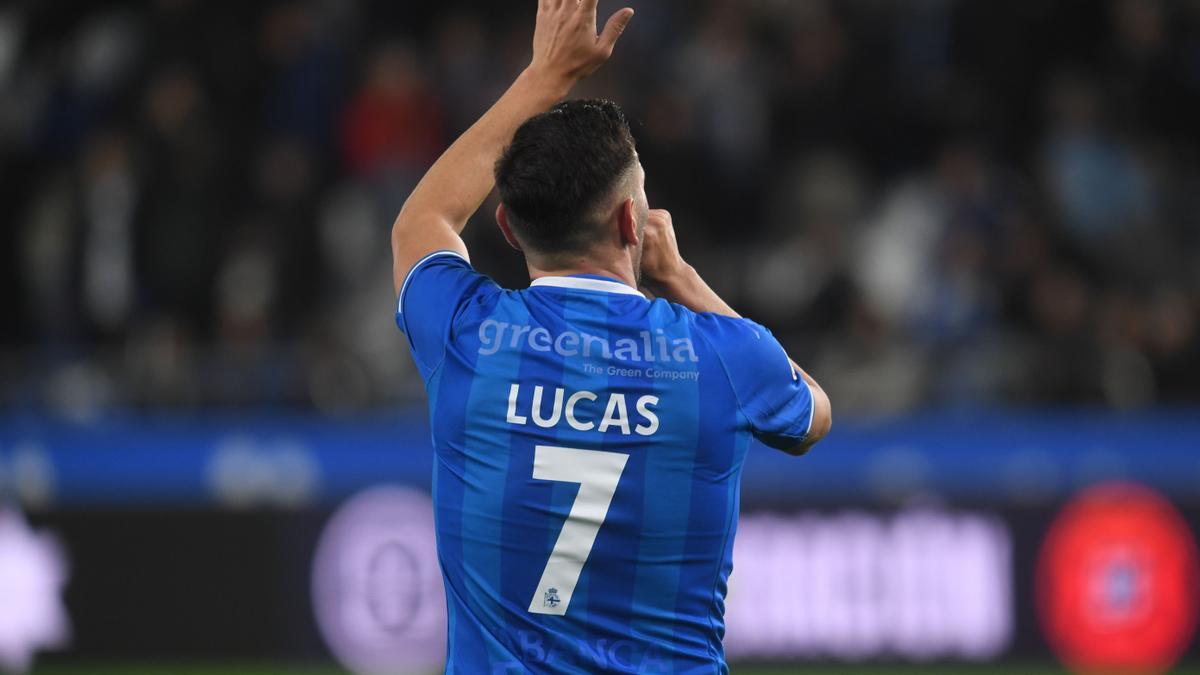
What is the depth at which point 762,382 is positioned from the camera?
3.36 meters

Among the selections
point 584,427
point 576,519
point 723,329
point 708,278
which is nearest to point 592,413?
point 584,427

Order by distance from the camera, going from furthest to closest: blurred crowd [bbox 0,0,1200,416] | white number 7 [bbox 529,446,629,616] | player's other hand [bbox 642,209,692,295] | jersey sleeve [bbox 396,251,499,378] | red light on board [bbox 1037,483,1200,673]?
blurred crowd [bbox 0,0,1200,416] → red light on board [bbox 1037,483,1200,673] → player's other hand [bbox 642,209,692,295] → jersey sleeve [bbox 396,251,499,378] → white number 7 [bbox 529,446,629,616]

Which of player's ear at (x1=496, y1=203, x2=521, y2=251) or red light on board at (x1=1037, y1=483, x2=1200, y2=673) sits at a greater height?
player's ear at (x1=496, y1=203, x2=521, y2=251)

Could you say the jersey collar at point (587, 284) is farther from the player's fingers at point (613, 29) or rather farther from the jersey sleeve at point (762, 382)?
the player's fingers at point (613, 29)

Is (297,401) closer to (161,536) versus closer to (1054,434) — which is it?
(161,536)

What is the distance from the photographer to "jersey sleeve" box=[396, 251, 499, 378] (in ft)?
11.1

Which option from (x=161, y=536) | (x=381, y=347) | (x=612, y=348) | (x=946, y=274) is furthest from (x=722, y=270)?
(x=612, y=348)

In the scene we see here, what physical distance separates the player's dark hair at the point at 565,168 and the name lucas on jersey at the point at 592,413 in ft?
0.95

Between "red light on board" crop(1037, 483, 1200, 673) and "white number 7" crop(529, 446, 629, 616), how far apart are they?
698cm

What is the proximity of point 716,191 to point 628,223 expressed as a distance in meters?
9.07

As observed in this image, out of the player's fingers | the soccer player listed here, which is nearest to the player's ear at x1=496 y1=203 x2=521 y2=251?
the soccer player

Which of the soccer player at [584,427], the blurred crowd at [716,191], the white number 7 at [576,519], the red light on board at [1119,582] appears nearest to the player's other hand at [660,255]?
the soccer player at [584,427]

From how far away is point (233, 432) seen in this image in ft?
37.6

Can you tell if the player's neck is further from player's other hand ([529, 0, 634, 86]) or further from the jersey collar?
player's other hand ([529, 0, 634, 86])
